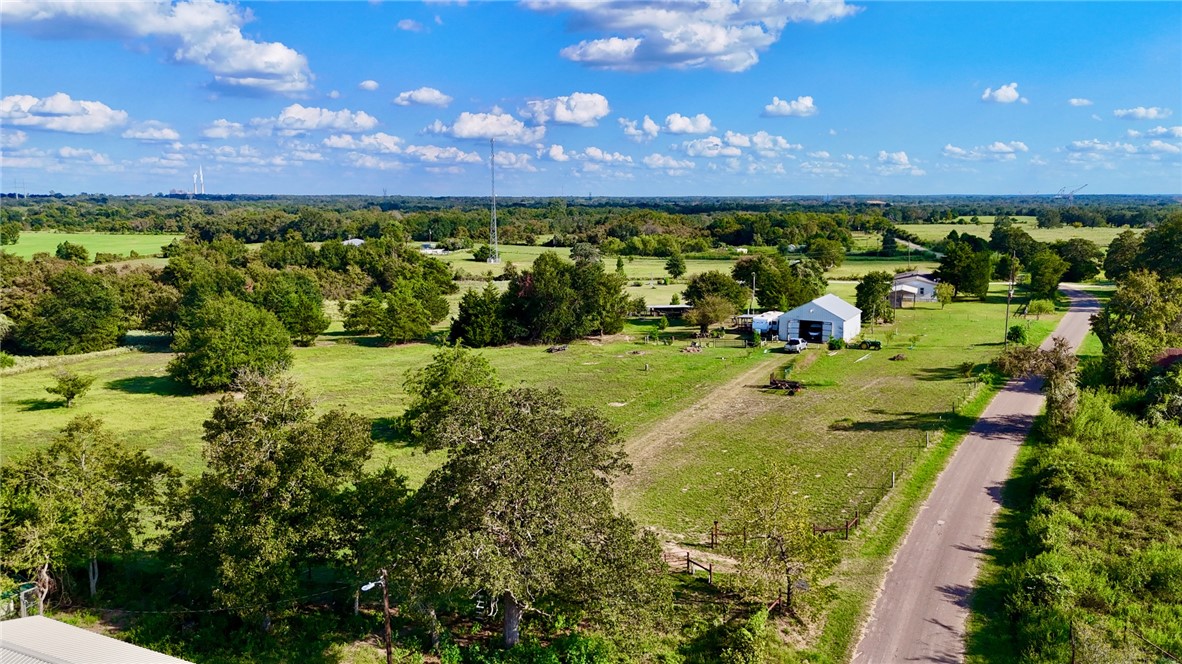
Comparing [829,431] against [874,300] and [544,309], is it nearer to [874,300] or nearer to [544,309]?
[544,309]

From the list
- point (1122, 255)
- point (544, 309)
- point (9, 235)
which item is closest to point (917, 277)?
point (1122, 255)

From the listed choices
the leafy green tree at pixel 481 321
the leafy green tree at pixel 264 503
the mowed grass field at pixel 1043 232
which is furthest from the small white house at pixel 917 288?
the mowed grass field at pixel 1043 232

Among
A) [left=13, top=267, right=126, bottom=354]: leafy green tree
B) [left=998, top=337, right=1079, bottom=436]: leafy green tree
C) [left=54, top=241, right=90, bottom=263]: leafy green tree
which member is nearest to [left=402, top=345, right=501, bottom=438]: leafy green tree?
[left=998, top=337, right=1079, bottom=436]: leafy green tree

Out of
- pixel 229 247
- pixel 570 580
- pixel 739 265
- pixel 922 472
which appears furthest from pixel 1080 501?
pixel 229 247

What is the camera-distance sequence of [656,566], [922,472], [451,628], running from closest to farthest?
[656,566] < [451,628] < [922,472]

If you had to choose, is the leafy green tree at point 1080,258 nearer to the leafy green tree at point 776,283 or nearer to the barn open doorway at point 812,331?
the leafy green tree at point 776,283

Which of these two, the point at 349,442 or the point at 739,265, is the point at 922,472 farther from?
the point at 739,265

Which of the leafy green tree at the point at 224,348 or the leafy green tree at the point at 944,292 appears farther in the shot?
the leafy green tree at the point at 944,292
